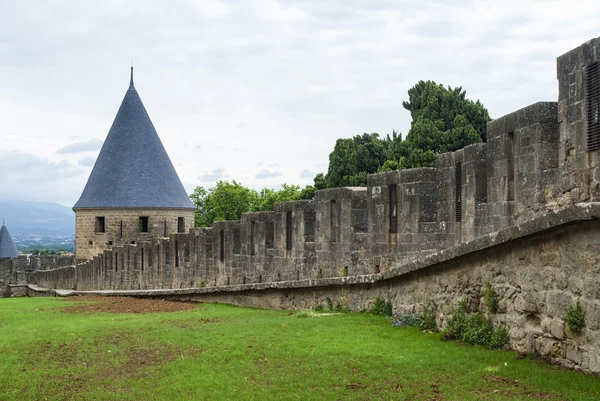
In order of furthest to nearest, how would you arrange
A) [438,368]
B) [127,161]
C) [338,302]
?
[127,161] → [338,302] → [438,368]

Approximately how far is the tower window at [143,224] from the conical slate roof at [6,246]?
26.2m

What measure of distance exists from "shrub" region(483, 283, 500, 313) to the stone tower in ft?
157

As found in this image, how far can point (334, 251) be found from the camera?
1616 cm

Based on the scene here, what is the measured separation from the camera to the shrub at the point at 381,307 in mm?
12648

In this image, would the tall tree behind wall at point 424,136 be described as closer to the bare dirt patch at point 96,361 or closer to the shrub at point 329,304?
the shrub at point 329,304

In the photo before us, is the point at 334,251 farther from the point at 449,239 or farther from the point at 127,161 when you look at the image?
the point at 127,161

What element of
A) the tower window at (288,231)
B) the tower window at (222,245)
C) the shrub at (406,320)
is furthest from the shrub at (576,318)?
the tower window at (222,245)

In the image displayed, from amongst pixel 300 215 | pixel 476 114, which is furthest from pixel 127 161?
pixel 300 215

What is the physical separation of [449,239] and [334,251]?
3.87 m

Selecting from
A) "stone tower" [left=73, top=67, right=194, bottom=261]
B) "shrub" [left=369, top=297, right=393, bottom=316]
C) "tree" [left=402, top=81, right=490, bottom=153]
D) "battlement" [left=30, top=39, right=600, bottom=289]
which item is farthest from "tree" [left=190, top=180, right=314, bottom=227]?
"shrub" [left=369, top=297, right=393, bottom=316]

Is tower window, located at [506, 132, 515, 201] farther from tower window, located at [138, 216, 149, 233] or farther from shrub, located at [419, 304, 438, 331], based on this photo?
tower window, located at [138, 216, 149, 233]

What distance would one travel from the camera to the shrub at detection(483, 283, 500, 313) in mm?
9273

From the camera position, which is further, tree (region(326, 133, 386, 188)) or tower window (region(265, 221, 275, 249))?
tree (region(326, 133, 386, 188))

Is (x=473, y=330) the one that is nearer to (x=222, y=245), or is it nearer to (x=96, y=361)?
(x=96, y=361)
